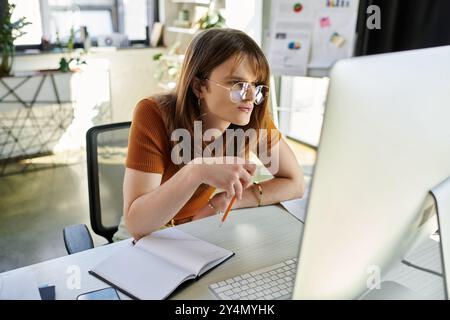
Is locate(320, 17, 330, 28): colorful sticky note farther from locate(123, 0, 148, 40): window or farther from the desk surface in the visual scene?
locate(123, 0, 148, 40): window

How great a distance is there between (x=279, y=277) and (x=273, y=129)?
59cm

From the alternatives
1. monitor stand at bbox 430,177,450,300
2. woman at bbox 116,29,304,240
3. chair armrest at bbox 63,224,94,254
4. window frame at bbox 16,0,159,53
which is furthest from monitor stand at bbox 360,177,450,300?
window frame at bbox 16,0,159,53

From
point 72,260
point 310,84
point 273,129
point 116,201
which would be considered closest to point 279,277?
point 72,260

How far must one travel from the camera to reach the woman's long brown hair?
1.18 metres

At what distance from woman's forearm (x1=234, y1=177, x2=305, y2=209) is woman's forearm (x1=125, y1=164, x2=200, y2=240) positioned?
29 cm

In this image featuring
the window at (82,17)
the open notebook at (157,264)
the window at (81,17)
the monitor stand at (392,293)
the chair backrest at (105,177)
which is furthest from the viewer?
the window at (81,17)

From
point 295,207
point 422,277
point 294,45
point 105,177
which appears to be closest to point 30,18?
point 294,45

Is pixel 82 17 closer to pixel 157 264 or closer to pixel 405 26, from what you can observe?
pixel 405 26

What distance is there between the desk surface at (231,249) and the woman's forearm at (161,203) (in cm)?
7

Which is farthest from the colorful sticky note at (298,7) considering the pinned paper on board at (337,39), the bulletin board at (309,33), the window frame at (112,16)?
the window frame at (112,16)

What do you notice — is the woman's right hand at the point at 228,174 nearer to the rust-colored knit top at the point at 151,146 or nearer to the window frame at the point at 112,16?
the rust-colored knit top at the point at 151,146

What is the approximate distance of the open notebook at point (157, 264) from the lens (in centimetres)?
86

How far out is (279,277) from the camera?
0.92m

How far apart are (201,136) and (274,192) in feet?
0.89
